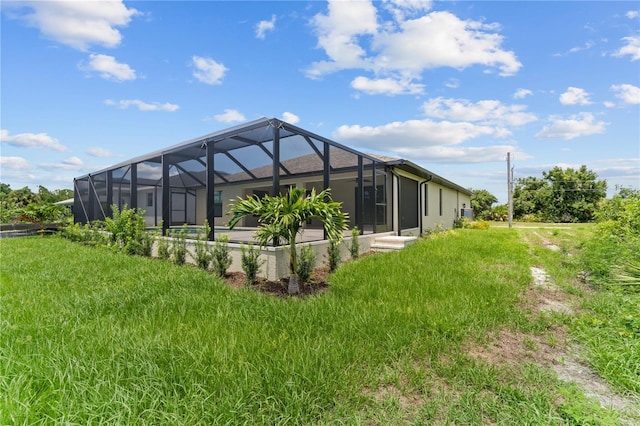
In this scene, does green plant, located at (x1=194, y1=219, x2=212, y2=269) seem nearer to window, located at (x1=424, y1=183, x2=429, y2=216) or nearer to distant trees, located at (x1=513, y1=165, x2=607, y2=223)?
window, located at (x1=424, y1=183, x2=429, y2=216)

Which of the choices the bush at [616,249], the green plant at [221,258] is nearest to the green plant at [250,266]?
the green plant at [221,258]

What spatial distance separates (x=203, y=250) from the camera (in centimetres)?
634

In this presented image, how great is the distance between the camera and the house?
21.6 ft

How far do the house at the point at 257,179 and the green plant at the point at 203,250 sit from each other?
10.8 inches

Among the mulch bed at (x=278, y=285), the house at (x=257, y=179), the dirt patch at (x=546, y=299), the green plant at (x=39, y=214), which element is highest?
the house at (x=257, y=179)

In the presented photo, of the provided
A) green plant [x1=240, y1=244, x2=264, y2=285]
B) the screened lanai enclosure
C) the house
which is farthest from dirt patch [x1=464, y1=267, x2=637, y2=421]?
the house

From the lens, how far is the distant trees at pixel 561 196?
28.7 meters

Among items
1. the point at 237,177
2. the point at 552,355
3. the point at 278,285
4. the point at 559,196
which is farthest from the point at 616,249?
the point at 559,196

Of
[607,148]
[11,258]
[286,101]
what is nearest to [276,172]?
[286,101]

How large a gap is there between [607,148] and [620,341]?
31.8ft

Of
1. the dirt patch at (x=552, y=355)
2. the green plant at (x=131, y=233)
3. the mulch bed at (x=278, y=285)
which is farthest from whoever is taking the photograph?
the green plant at (x=131, y=233)

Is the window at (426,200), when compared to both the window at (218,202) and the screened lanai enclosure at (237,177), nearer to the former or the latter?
the screened lanai enclosure at (237,177)

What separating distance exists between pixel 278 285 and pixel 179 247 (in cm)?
305

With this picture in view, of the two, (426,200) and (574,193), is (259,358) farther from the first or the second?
(574,193)
